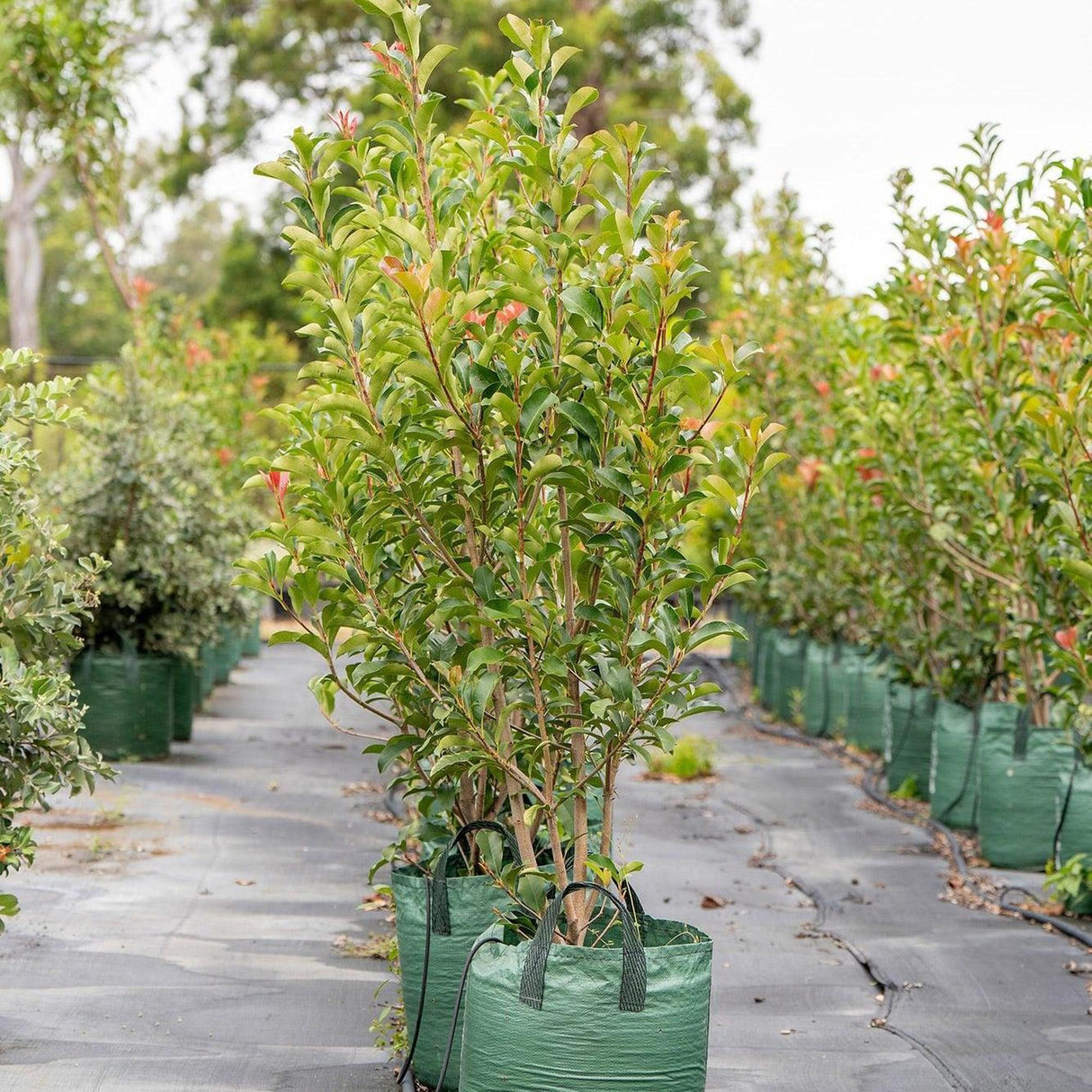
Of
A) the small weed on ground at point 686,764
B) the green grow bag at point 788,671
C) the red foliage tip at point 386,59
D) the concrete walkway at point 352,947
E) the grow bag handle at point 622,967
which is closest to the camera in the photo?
the grow bag handle at point 622,967

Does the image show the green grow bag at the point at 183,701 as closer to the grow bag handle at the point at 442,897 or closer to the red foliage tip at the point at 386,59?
the grow bag handle at the point at 442,897

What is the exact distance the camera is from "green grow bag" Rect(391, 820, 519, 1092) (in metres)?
3.78

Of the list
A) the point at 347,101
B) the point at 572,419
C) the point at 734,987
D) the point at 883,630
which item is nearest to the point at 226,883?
the point at 734,987

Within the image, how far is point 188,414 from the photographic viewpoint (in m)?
10.0

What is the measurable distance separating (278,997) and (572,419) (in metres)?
2.32

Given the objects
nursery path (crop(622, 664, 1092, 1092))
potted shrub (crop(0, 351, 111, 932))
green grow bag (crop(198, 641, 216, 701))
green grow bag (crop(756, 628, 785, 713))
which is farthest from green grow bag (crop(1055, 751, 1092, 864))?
green grow bag (crop(198, 641, 216, 701))

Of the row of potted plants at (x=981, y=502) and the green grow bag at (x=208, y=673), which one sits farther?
the green grow bag at (x=208, y=673)

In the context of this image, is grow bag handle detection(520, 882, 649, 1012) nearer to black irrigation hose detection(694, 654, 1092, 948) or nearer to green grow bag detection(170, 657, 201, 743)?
black irrigation hose detection(694, 654, 1092, 948)

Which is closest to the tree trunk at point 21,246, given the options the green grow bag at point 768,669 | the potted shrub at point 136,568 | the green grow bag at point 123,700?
the green grow bag at point 768,669

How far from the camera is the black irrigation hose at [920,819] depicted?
5941mm

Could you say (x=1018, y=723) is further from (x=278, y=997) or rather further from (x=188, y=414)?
(x=188, y=414)

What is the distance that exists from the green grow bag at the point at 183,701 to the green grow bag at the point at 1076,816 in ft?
18.1

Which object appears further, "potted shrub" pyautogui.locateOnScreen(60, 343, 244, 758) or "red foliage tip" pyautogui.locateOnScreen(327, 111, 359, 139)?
"potted shrub" pyautogui.locateOnScreen(60, 343, 244, 758)

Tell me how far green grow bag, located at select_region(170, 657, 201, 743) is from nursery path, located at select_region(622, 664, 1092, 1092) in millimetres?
3119
